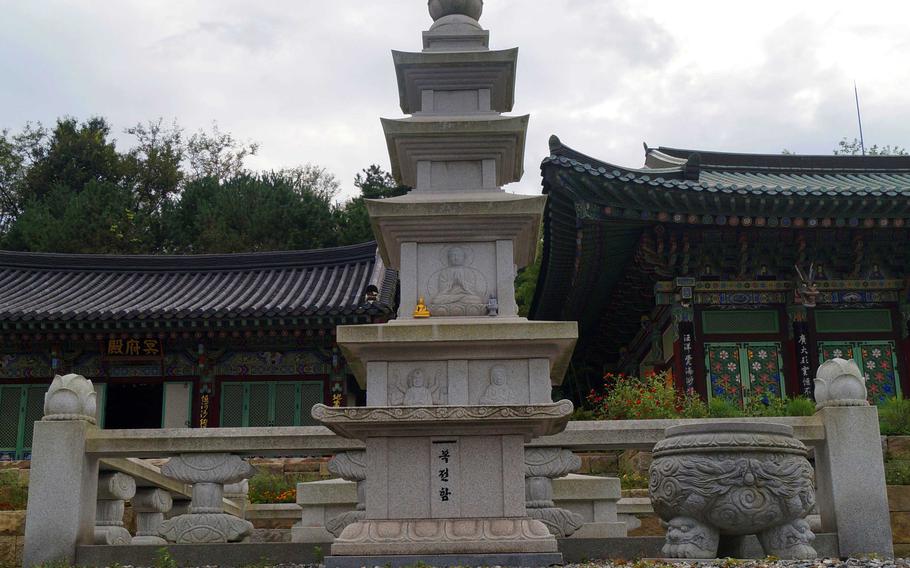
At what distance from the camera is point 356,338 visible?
859 cm

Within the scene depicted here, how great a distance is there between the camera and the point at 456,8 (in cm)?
1091

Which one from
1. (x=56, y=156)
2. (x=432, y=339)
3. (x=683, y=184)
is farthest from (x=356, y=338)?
(x=56, y=156)

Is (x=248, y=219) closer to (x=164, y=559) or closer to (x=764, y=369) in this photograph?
(x=764, y=369)

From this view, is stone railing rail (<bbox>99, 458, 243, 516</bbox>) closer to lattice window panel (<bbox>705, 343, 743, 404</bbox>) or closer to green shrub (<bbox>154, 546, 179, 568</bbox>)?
green shrub (<bbox>154, 546, 179, 568</bbox>)

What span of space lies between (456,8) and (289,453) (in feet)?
17.8

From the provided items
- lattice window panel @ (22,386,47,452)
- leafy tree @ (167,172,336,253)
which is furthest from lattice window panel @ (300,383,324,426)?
leafy tree @ (167,172,336,253)

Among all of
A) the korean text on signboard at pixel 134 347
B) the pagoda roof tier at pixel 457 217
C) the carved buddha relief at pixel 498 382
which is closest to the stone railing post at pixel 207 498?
the carved buddha relief at pixel 498 382

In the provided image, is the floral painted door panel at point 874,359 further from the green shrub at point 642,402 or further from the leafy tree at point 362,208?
the leafy tree at point 362,208

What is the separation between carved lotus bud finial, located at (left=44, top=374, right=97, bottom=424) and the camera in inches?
363

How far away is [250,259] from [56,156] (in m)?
22.3

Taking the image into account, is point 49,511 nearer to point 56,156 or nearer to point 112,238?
point 112,238

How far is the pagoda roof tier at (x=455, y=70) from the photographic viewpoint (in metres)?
10.3

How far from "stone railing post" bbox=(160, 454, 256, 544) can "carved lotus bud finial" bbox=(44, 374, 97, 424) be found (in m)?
1.05

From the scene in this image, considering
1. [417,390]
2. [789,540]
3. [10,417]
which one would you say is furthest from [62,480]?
[10,417]
